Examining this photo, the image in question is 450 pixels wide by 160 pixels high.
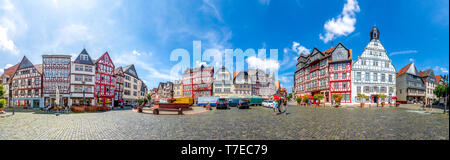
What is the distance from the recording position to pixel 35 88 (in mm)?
35531

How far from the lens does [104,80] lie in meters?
38.2

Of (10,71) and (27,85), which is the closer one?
(27,85)

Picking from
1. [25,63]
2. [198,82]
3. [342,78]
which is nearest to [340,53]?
[342,78]

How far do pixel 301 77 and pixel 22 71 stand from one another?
6745 cm

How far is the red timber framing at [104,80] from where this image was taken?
36.4 metres

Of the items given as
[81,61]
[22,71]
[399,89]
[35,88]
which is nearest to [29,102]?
[35,88]

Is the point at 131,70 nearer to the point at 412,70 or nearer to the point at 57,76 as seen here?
the point at 57,76

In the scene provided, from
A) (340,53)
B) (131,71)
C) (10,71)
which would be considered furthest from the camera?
(131,71)

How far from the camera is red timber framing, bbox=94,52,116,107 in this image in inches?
1435

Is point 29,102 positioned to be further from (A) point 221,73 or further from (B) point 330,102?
(B) point 330,102

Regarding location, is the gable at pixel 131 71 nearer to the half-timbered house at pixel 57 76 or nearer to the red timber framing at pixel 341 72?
the half-timbered house at pixel 57 76

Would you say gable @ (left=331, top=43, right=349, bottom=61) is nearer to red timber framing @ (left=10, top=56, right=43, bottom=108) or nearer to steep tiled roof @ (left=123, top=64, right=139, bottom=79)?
steep tiled roof @ (left=123, top=64, right=139, bottom=79)

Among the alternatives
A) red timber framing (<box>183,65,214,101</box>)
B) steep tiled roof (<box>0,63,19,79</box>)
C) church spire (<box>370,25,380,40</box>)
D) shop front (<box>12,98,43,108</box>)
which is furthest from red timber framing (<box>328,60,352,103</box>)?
steep tiled roof (<box>0,63,19,79</box>)

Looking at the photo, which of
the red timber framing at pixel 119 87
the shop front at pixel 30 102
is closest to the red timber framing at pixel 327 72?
the red timber framing at pixel 119 87
